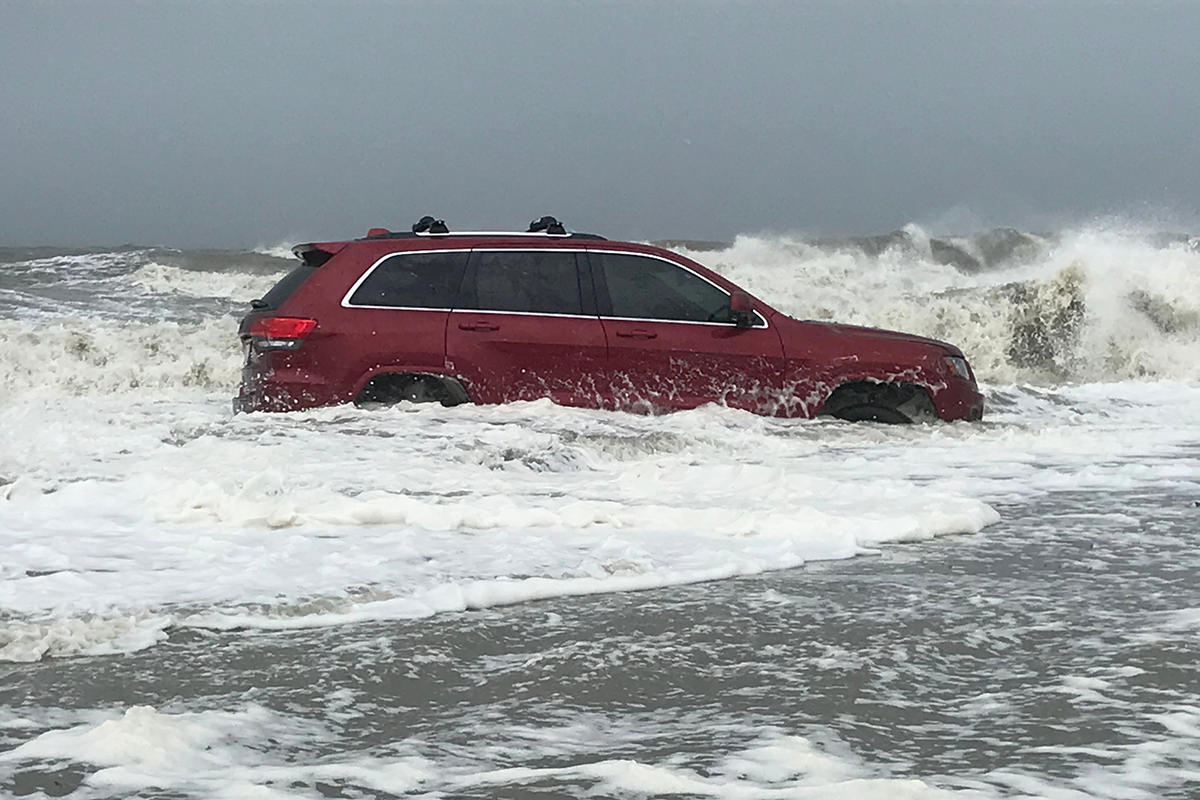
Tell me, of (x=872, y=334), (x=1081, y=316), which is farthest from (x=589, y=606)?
(x=1081, y=316)

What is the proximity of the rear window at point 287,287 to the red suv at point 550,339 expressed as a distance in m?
0.02

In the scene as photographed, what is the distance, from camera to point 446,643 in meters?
4.20

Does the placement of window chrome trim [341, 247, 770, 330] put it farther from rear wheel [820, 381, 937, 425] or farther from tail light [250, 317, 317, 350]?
rear wheel [820, 381, 937, 425]

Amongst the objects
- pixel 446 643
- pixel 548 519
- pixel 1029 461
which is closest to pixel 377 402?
pixel 548 519

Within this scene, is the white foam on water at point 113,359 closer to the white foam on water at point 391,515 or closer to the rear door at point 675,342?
the white foam on water at point 391,515

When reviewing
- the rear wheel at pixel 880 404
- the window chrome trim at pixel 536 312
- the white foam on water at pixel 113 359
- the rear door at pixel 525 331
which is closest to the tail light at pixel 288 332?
the window chrome trim at pixel 536 312

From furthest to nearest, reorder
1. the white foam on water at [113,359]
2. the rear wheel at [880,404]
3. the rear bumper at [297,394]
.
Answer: the white foam on water at [113,359]
the rear wheel at [880,404]
the rear bumper at [297,394]

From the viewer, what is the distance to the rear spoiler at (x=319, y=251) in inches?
366

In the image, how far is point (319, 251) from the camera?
30.6 feet

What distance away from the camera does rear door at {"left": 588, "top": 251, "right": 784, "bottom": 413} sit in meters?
9.36

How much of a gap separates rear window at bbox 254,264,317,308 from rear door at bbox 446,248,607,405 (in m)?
0.98

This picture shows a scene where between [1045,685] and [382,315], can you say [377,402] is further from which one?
[1045,685]

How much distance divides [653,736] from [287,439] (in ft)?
17.2

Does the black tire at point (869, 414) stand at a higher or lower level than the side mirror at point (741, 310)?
lower
